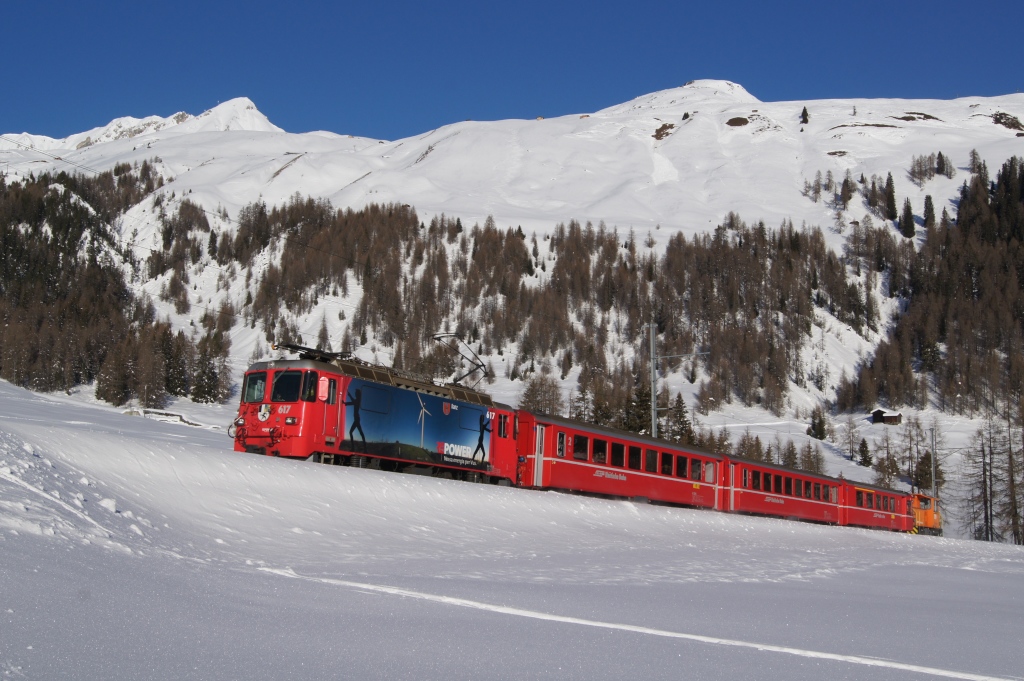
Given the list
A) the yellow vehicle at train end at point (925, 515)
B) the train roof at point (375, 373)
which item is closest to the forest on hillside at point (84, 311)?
the train roof at point (375, 373)

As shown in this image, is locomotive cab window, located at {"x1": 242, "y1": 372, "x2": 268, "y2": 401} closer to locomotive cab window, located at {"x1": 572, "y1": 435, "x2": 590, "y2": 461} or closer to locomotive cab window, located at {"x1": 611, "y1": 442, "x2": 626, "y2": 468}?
locomotive cab window, located at {"x1": 572, "y1": 435, "x2": 590, "y2": 461}

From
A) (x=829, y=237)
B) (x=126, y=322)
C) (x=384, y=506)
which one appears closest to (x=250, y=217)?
(x=126, y=322)

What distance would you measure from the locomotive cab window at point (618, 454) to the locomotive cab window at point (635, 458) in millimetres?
468

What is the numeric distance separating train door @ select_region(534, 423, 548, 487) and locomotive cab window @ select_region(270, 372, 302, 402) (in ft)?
30.3

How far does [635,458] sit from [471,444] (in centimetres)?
719

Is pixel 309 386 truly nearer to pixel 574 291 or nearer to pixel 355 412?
pixel 355 412

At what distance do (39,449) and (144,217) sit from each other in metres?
173

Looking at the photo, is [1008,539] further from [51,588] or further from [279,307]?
[279,307]

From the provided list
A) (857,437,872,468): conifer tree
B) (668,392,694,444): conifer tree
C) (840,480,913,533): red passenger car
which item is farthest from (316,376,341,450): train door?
(857,437,872,468): conifer tree

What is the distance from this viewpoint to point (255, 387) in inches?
853

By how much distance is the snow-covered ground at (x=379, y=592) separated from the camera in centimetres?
561

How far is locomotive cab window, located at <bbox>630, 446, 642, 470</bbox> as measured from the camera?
→ 1167 inches

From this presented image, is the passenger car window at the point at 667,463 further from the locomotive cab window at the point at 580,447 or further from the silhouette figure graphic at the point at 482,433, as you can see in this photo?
the silhouette figure graphic at the point at 482,433

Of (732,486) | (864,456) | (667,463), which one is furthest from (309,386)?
(864,456)
